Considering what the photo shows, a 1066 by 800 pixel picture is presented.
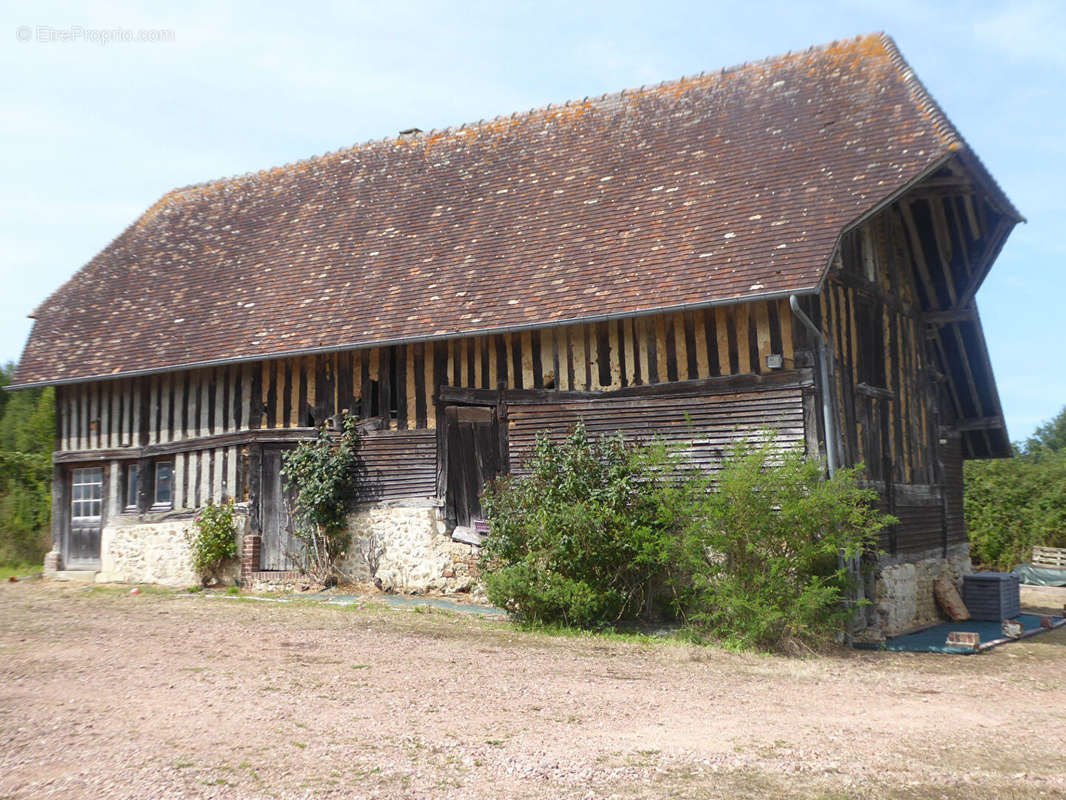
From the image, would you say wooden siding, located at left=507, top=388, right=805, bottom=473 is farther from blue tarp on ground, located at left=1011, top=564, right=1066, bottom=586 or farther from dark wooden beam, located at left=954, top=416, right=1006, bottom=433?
blue tarp on ground, located at left=1011, top=564, right=1066, bottom=586

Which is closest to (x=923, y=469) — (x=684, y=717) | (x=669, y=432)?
(x=669, y=432)

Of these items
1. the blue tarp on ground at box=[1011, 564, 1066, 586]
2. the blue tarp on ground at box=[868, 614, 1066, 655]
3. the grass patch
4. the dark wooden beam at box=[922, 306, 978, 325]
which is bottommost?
the blue tarp on ground at box=[868, 614, 1066, 655]

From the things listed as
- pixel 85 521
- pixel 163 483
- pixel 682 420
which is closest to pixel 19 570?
pixel 85 521

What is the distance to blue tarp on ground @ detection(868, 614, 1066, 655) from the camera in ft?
33.1

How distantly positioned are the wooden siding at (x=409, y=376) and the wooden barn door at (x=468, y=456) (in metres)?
0.35

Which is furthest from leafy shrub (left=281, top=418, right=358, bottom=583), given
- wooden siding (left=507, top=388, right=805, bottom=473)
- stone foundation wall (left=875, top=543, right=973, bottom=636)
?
stone foundation wall (left=875, top=543, right=973, bottom=636)

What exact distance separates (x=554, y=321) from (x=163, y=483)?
7286 millimetres

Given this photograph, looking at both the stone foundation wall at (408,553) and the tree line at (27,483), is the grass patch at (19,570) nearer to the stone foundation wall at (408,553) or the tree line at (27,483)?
the tree line at (27,483)

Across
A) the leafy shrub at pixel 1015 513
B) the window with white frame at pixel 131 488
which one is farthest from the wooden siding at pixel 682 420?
the leafy shrub at pixel 1015 513

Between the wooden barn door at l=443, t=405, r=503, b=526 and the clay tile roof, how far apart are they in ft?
4.09

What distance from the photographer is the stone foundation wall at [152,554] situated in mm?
14242

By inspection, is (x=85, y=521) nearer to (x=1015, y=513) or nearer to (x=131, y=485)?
(x=131, y=485)

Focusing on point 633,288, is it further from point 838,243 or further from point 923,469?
point 923,469

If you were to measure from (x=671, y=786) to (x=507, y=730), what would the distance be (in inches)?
52.7
